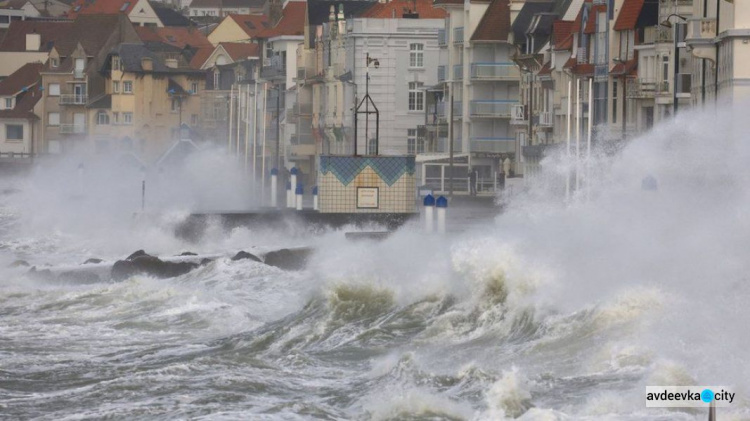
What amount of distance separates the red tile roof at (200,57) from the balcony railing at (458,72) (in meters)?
50.0

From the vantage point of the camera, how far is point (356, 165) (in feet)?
161

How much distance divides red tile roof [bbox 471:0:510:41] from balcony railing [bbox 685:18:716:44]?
116ft

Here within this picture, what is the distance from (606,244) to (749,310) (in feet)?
22.5

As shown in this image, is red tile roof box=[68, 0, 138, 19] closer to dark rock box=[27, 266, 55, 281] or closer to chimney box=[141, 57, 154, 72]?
chimney box=[141, 57, 154, 72]

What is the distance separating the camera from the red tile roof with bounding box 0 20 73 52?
149250 mm

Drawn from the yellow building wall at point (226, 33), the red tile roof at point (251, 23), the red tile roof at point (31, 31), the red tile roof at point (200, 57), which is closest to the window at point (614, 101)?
the red tile roof at point (200, 57)

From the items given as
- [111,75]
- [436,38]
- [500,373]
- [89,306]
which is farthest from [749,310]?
[111,75]

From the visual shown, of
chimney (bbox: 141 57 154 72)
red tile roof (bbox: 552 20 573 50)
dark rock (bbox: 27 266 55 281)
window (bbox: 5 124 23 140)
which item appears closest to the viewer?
dark rock (bbox: 27 266 55 281)

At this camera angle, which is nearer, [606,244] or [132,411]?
[132,411]

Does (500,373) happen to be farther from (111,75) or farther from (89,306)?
(111,75)

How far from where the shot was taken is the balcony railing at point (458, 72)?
81.1m

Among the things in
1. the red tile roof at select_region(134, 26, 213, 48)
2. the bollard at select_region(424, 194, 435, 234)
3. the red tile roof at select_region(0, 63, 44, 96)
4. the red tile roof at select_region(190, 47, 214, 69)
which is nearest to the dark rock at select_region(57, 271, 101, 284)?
the bollard at select_region(424, 194, 435, 234)

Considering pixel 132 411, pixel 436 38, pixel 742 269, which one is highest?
pixel 436 38

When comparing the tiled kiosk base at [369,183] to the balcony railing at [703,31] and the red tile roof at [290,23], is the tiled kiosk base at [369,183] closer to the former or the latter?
the balcony railing at [703,31]
